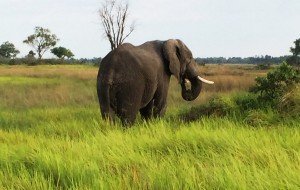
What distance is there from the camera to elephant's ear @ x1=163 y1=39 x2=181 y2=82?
6.99 meters

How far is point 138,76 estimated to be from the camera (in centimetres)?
624

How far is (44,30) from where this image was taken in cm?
7088

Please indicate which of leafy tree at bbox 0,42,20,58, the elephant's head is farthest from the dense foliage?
the elephant's head

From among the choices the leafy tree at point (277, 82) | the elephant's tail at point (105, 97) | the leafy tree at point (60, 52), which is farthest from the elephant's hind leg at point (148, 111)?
the leafy tree at point (60, 52)

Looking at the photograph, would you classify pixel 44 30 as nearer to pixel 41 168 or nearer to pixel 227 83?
A: pixel 227 83

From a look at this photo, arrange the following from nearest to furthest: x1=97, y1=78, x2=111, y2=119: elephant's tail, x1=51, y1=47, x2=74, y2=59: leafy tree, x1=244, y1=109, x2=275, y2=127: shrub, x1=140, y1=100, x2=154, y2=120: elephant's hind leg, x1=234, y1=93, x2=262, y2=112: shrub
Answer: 1. x1=97, y1=78, x2=111, y2=119: elephant's tail
2. x1=244, y1=109, x2=275, y2=127: shrub
3. x1=140, y1=100, x2=154, y2=120: elephant's hind leg
4. x1=234, y1=93, x2=262, y2=112: shrub
5. x1=51, y1=47, x2=74, y2=59: leafy tree

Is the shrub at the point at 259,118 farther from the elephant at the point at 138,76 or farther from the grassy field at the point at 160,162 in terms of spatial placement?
the elephant at the point at 138,76

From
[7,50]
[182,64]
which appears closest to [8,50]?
[7,50]

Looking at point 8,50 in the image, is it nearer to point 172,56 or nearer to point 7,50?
point 7,50

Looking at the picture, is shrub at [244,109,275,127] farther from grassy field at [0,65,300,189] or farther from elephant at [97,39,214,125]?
elephant at [97,39,214,125]

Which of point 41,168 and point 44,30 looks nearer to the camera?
point 41,168

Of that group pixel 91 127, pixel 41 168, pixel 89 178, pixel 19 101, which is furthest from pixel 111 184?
pixel 19 101

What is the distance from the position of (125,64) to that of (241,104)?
2.58 meters

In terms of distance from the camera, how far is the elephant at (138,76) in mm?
6043
